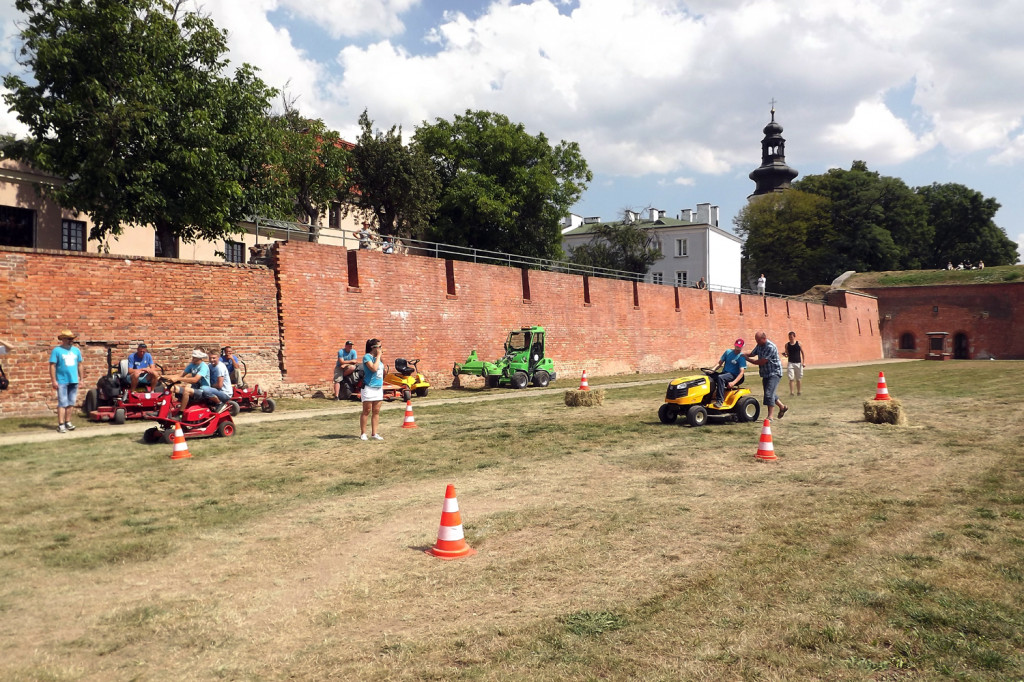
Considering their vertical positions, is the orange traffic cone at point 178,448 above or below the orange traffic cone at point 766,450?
above

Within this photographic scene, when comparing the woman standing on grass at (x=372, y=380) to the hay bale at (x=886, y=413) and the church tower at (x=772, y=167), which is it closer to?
the hay bale at (x=886, y=413)

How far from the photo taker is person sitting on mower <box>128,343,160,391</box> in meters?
14.7

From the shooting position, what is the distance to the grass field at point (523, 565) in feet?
13.0

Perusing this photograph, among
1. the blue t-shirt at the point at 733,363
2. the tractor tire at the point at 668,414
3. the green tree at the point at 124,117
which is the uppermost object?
the green tree at the point at 124,117

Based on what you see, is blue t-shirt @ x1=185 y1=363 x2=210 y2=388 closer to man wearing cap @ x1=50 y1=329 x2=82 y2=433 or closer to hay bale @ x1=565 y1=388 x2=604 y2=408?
man wearing cap @ x1=50 y1=329 x2=82 y2=433

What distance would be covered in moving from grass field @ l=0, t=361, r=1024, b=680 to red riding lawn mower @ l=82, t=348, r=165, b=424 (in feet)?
13.3

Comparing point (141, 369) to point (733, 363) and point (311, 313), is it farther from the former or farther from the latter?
point (733, 363)

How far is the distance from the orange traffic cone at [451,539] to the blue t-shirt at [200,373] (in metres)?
8.04

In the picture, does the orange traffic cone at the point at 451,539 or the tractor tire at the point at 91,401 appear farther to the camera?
the tractor tire at the point at 91,401

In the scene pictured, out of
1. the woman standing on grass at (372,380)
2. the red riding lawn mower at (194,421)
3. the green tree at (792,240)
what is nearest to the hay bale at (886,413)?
the woman standing on grass at (372,380)

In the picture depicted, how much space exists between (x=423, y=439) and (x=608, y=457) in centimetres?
352

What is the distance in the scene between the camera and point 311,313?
20.8 meters

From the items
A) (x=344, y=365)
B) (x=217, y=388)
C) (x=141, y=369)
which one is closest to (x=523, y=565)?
(x=217, y=388)

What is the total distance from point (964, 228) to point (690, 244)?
3396 cm
